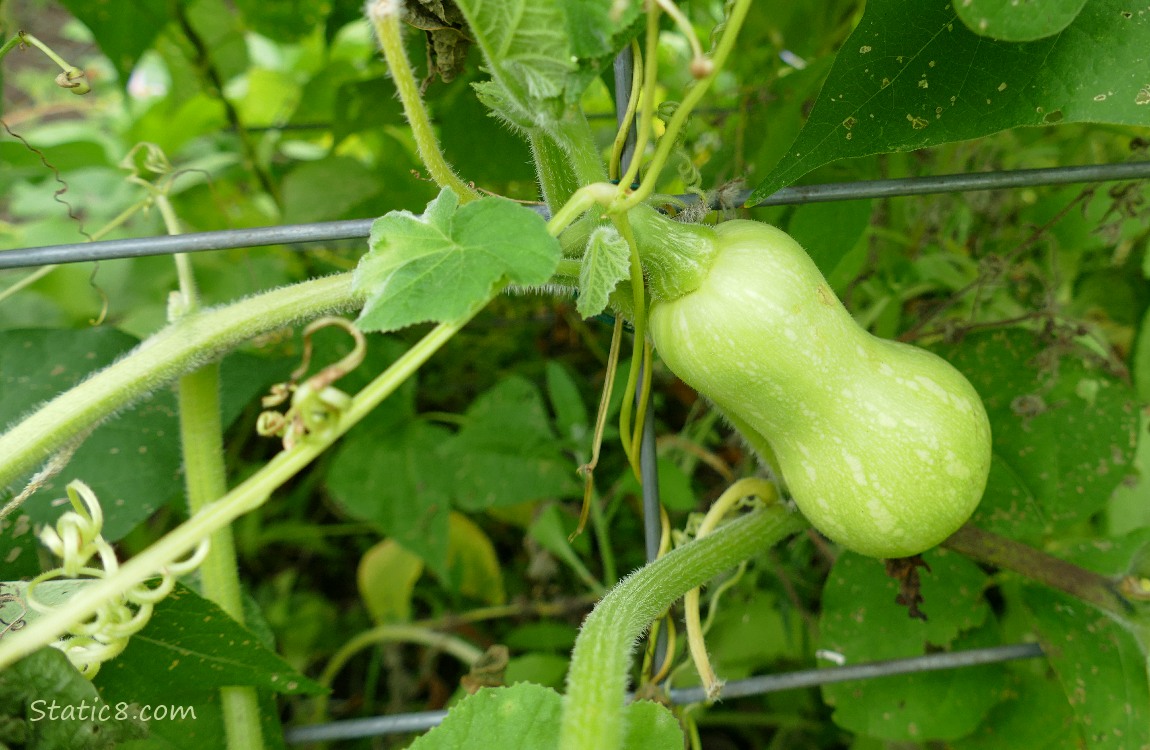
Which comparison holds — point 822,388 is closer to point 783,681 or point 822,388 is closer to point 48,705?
point 783,681

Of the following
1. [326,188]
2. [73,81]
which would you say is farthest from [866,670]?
[326,188]

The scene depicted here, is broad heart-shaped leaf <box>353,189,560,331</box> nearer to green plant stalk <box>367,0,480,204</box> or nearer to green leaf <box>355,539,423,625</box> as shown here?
green plant stalk <box>367,0,480,204</box>

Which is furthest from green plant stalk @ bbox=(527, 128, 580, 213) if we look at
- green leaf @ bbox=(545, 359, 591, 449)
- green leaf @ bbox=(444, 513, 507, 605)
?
green leaf @ bbox=(444, 513, 507, 605)

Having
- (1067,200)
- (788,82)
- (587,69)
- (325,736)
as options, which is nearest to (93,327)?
(325,736)

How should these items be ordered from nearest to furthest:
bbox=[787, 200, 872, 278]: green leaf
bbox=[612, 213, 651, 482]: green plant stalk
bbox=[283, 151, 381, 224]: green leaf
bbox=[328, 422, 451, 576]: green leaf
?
bbox=[612, 213, 651, 482]: green plant stalk
bbox=[787, 200, 872, 278]: green leaf
bbox=[328, 422, 451, 576]: green leaf
bbox=[283, 151, 381, 224]: green leaf

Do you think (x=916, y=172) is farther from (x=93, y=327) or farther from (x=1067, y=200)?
(x=93, y=327)

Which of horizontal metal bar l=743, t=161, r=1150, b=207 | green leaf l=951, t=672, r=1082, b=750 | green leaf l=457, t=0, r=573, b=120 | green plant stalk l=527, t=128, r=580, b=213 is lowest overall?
green leaf l=951, t=672, r=1082, b=750
